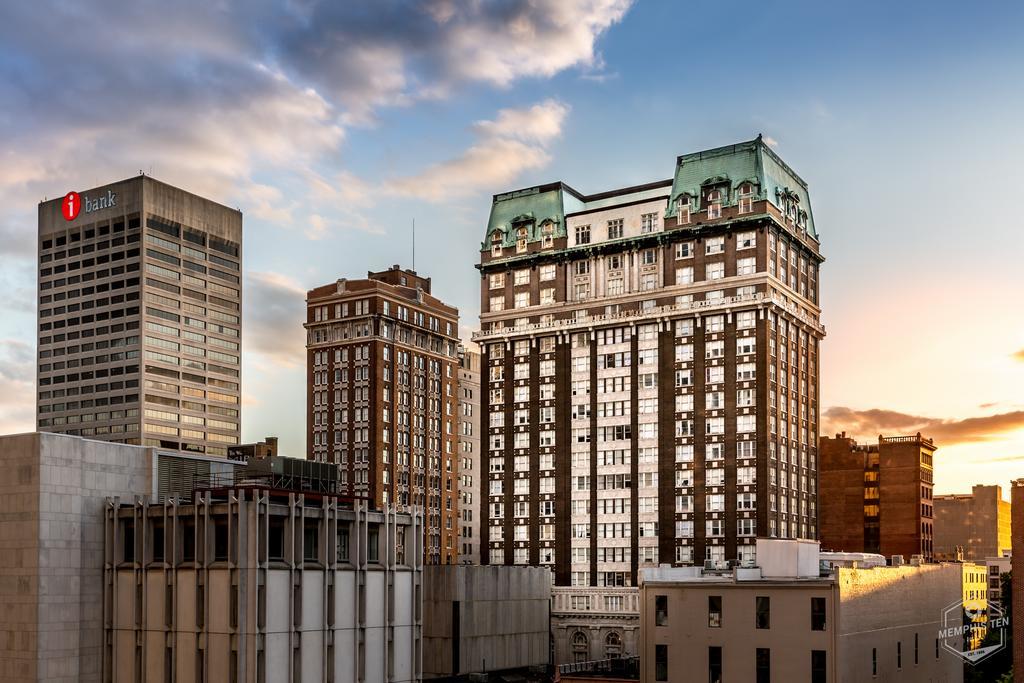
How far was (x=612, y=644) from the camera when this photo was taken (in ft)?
555

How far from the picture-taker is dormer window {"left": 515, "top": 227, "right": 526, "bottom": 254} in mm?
189625

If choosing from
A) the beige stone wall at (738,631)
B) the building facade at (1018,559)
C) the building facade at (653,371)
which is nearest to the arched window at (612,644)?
the building facade at (653,371)

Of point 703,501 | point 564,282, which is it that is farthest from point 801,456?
point 564,282

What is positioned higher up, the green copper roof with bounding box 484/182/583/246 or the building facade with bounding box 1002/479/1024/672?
the green copper roof with bounding box 484/182/583/246

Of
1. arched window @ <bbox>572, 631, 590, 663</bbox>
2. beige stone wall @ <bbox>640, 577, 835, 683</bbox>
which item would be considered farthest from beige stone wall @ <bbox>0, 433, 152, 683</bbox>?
arched window @ <bbox>572, 631, 590, 663</bbox>

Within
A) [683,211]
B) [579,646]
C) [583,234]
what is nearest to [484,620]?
[579,646]

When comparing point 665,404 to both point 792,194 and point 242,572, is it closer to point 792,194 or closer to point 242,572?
point 792,194

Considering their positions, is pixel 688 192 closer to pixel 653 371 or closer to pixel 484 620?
pixel 653 371

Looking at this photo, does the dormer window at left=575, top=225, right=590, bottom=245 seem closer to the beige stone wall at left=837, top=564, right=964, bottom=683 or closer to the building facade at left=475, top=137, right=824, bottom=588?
the building facade at left=475, top=137, right=824, bottom=588

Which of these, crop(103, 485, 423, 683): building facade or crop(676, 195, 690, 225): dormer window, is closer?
crop(103, 485, 423, 683): building facade

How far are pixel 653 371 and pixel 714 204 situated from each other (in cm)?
2579

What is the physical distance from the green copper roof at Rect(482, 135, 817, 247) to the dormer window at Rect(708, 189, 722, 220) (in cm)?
89

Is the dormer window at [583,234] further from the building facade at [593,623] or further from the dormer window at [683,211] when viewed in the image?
the building facade at [593,623]

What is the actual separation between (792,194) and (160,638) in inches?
4850
